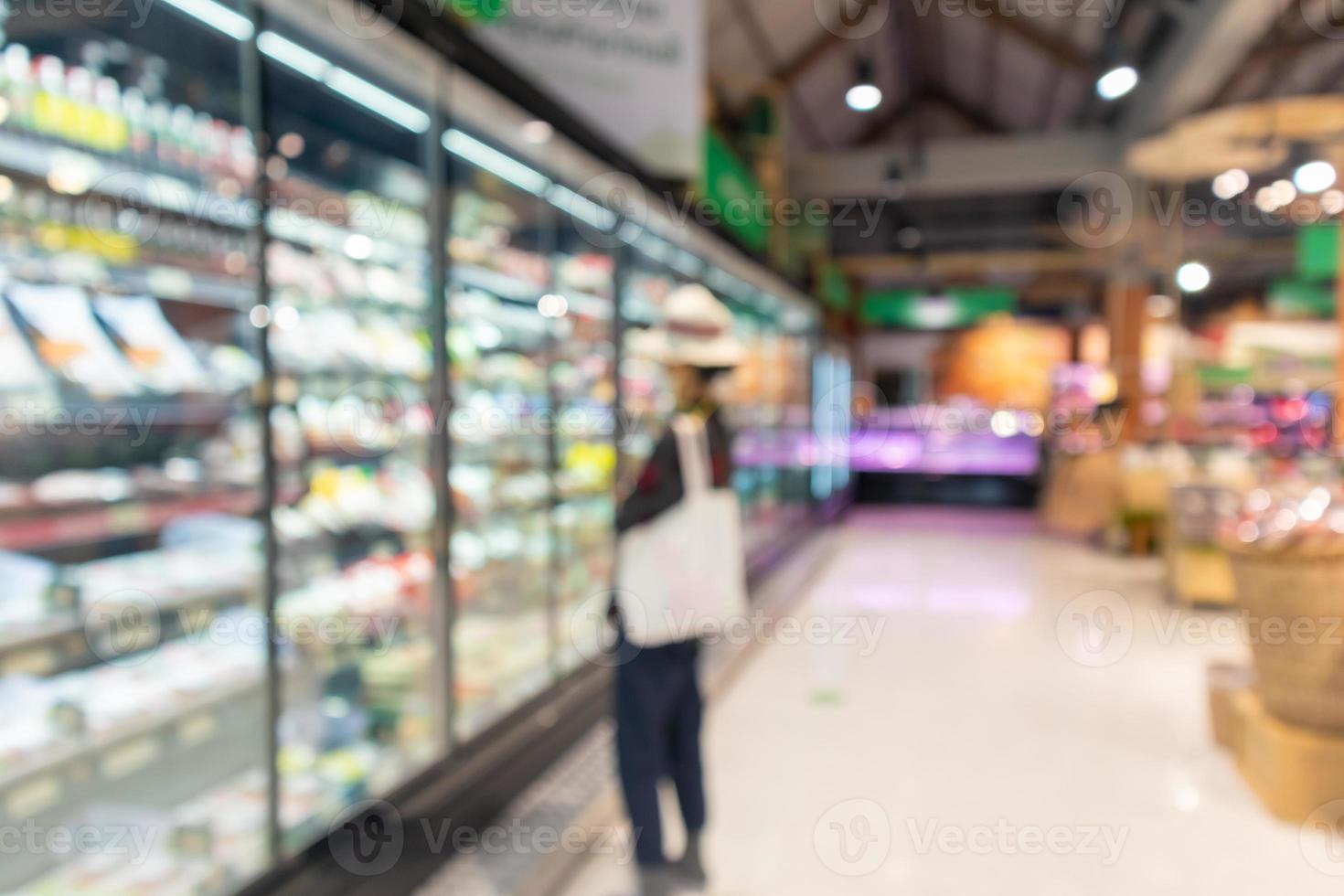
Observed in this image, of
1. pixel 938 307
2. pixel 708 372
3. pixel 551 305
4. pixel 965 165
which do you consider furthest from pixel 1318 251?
pixel 938 307

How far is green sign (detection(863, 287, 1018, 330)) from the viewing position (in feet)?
47.8

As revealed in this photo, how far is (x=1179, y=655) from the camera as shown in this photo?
4.84 meters

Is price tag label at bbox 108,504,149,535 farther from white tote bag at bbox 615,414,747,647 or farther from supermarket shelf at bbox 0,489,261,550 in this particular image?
white tote bag at bbox 615,414,747,647

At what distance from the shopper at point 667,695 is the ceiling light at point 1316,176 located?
4.28 metres

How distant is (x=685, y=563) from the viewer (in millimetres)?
2287

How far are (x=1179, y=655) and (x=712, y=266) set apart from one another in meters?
3.73

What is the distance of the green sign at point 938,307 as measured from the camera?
1458 cm

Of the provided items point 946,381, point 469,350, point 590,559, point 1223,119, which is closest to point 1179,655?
point 1223,119

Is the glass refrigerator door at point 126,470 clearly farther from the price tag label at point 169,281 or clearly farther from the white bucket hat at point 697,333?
the white bucket hat at point 697,333

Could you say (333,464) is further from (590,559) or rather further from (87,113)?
(590,559)

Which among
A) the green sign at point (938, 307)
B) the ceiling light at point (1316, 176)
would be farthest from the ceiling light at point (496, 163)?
the green sign at point (938, 307)

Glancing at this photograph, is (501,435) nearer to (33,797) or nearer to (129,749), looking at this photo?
(129,749)

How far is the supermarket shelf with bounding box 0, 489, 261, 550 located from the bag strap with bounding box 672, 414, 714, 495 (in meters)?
1.05

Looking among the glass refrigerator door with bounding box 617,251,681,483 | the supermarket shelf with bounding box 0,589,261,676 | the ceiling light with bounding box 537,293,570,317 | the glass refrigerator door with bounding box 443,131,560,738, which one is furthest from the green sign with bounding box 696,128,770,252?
the supermarket shelf with bounding box 0,589,261,676
